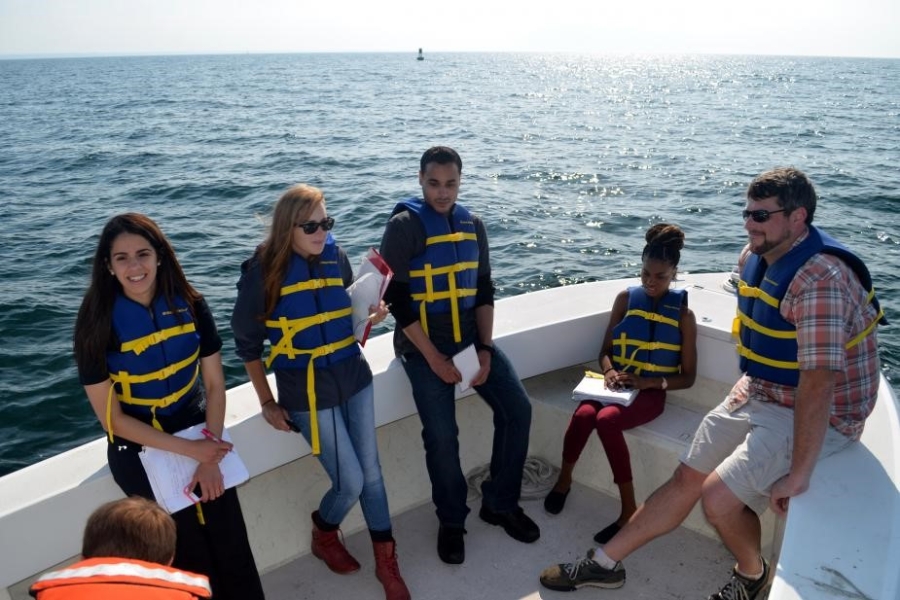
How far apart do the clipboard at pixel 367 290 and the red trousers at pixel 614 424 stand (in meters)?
1.08

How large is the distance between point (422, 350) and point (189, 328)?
37.9 inches

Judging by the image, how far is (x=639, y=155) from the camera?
18.6 meters

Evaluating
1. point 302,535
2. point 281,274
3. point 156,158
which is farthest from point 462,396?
point 156,158

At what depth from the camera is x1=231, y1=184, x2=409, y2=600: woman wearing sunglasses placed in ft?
8.61

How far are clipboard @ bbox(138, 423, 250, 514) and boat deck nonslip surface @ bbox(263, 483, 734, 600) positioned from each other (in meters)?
0.80

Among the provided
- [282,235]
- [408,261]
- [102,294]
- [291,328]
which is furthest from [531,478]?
[102,294]

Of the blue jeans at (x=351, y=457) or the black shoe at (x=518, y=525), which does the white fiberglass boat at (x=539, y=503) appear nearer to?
the black shoe at (x=518, y=525)

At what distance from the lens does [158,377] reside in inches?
94.0

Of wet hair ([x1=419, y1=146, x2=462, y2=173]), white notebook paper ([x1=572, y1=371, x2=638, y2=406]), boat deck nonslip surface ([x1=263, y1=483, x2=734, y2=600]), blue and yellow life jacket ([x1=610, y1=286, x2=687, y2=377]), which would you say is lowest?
boat deck nonslip surface ([x1=263, y1=483, x2=734, y2=600])

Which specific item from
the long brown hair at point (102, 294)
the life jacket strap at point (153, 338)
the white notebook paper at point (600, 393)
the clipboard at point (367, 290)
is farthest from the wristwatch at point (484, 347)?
the long brown hair at point (102, 294)

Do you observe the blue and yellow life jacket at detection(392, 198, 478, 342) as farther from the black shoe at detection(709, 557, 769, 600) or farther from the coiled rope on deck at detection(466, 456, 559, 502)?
the black shoe at detection(709, 557, 769, 600)

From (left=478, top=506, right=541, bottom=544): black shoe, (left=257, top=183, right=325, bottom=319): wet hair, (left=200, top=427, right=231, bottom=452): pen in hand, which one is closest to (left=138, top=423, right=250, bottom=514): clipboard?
(left=200, top=427, right=231, bottom=452): pen in hand

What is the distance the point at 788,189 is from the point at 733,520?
3.69 ft

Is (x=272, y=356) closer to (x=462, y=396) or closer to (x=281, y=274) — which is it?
(x=281, y=274)
